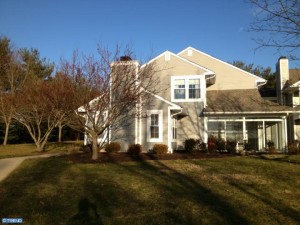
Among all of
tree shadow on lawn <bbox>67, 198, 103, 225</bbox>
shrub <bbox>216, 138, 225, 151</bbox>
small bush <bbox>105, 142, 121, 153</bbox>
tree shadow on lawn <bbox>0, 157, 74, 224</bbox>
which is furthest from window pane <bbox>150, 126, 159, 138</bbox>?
tree shadow on lawn <bbox>67, 198, 103, 225</bbox>

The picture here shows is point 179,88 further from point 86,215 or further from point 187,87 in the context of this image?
point 86,215

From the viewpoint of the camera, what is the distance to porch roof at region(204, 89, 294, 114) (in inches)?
826

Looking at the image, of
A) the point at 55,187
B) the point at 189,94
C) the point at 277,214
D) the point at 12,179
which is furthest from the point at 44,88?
the point at 277,214

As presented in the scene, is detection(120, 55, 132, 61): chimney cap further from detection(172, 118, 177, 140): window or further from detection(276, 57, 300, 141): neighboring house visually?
detection(276, 57, 300, 141): neighboring house

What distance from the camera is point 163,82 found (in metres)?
22.6

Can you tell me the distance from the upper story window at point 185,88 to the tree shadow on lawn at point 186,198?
10.3 metres

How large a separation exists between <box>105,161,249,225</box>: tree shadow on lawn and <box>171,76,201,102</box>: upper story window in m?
10.3

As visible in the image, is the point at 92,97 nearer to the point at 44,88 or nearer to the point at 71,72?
the point at 71,72

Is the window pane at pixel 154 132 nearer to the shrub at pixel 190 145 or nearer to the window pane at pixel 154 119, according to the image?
the window pane at pixel 154 119

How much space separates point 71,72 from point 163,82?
26.8ft

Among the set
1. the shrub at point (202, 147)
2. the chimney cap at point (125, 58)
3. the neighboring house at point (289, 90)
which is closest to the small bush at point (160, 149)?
the shrub at point (202, 147)

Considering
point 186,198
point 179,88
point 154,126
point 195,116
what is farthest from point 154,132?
point 186,198

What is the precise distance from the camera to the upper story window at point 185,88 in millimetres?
21984

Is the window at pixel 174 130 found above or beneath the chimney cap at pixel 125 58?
beneath
